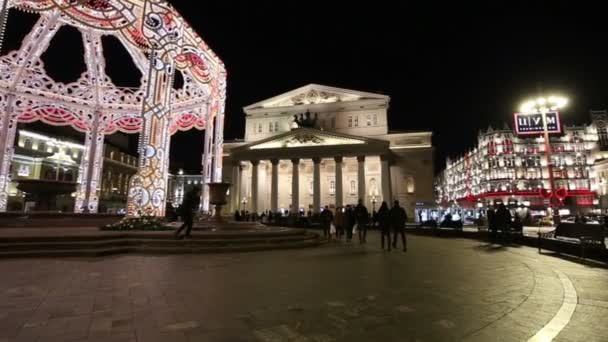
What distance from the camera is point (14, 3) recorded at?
12391 millimetres

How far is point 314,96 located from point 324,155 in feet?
41.8

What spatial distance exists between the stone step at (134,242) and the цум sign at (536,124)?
56.7 feet

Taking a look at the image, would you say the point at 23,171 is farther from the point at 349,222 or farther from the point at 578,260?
the point at 578,260

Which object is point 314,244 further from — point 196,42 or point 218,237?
point 196,42

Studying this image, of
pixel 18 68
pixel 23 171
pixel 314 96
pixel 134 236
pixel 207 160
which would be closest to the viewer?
pixel 134 236

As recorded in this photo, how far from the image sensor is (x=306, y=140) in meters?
39.1

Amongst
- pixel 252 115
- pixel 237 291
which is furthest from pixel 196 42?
pixel 252 115

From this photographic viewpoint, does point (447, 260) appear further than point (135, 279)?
Yes

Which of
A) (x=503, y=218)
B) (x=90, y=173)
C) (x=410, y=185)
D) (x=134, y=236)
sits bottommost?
(x=134, y=236)

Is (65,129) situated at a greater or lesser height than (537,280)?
greater

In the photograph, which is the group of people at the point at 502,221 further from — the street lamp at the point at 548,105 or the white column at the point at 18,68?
the white column at the point at 18,68

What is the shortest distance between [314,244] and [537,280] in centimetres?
770

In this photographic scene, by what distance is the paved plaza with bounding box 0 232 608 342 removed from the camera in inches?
126

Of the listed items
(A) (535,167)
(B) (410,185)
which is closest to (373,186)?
(B) (410,185)
